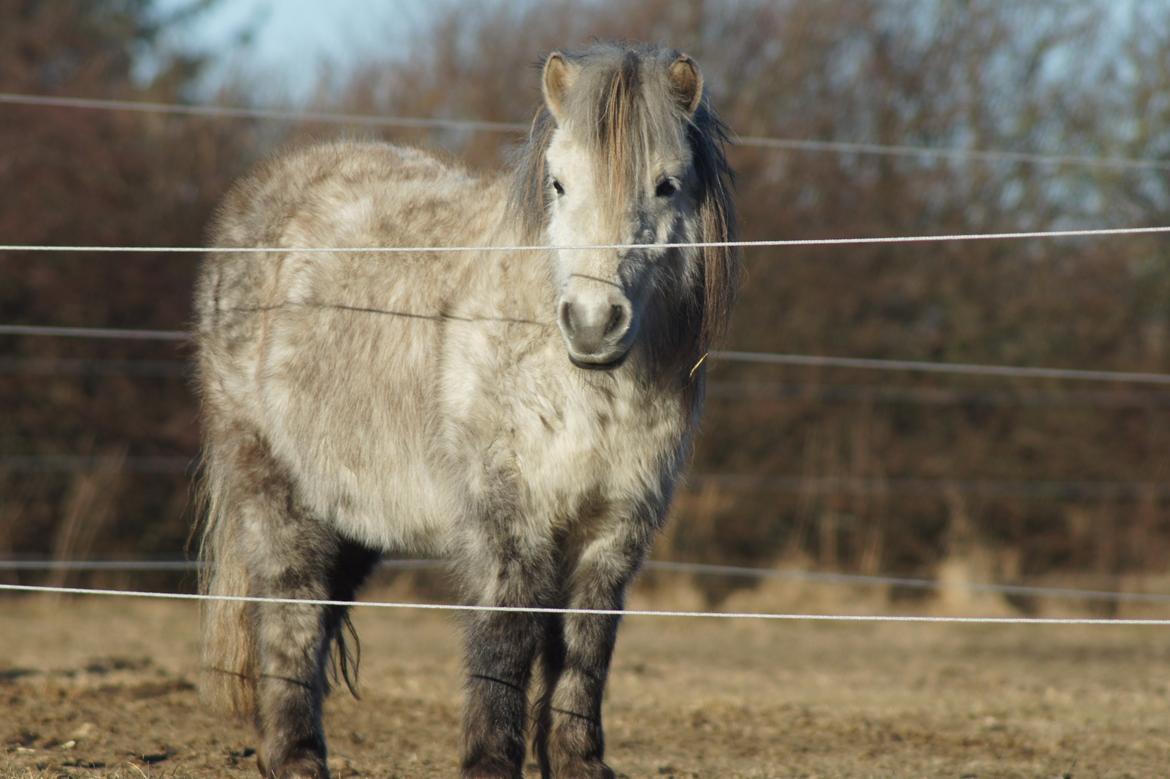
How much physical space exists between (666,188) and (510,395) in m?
0.78

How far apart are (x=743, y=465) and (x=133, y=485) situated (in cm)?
550

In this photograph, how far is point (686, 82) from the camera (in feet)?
14.7

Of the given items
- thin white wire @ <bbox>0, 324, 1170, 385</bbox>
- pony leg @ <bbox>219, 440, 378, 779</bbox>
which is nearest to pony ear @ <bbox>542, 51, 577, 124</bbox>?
thin white wire @ <bbox>0, 324, 1170, 385</bbox>

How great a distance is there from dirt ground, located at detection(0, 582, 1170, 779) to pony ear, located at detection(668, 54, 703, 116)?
2490mm

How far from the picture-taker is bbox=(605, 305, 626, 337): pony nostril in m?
3.95

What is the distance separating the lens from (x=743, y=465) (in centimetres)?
1375

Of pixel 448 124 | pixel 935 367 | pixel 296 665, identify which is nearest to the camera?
pixel 296 665

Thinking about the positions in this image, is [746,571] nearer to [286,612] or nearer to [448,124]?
[448,124]

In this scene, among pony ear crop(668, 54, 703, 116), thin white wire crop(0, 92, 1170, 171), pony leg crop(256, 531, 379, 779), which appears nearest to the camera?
pony ear crop(668, 54, 703, 116)

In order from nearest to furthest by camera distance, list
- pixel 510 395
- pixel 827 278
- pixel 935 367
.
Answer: pixel 510 395, pixel 935 367, pixel 827 278

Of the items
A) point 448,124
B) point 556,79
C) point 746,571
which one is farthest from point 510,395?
point 746,571

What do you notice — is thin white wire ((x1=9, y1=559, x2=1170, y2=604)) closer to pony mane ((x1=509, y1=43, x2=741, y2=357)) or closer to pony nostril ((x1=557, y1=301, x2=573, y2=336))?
pony mane ((x1=509, y1=43, x2=741, y2=357))

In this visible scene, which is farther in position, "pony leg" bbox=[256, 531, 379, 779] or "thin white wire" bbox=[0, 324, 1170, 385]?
"thin white wire" bbox=[0, 324, 1170, 385]

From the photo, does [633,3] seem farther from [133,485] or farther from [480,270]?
[480,270]
